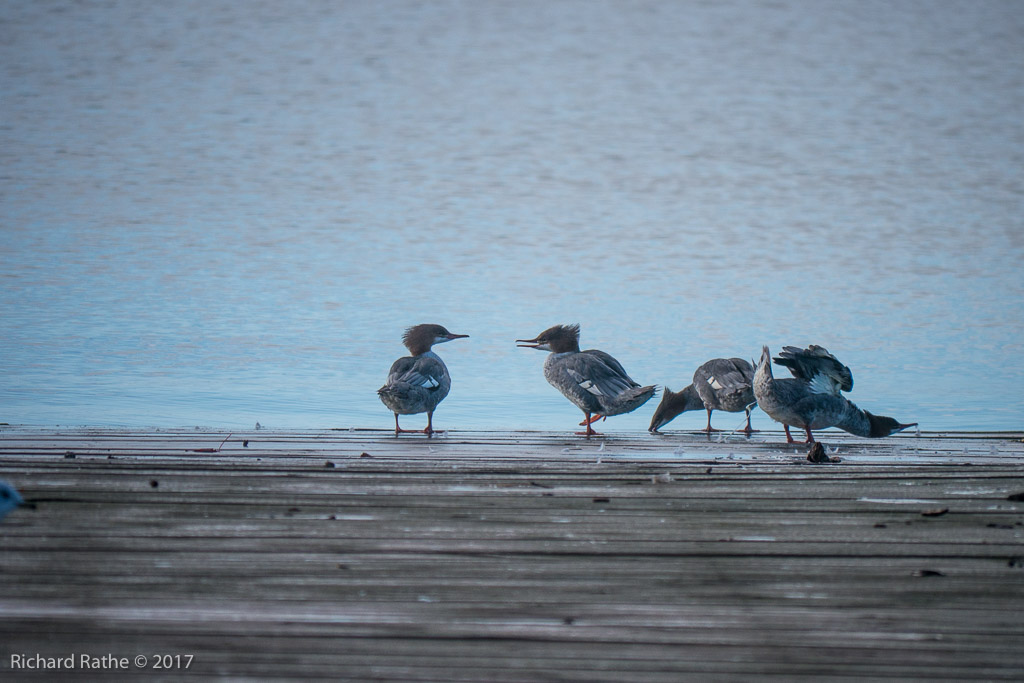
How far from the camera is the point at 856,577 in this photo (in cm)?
313

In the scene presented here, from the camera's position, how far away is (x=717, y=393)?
9578mm

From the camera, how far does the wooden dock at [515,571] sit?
2.45m

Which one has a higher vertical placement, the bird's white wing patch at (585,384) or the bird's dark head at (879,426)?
the bird's white wing patch at (585,384)

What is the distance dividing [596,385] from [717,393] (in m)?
1.09

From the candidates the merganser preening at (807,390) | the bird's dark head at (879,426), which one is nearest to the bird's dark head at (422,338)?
the merganser preening at (807,390)

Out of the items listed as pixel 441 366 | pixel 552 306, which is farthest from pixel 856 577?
pixel 552 306

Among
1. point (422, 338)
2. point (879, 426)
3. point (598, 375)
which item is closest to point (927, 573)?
point (879, 426)

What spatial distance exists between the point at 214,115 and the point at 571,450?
149ft

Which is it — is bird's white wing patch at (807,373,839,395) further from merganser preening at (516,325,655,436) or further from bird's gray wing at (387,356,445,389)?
bird's gray wing at (387,356,445,389)

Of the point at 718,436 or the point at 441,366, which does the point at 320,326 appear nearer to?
the point at 441,366

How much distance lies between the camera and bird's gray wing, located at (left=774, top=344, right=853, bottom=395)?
8.02 m

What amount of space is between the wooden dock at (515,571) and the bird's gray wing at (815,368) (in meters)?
2.58

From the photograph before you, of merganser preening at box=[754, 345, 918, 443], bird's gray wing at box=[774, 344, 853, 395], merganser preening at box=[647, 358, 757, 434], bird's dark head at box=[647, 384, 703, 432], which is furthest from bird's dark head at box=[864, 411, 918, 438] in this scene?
bird's dark head at box=[647, 384, 703, 432]

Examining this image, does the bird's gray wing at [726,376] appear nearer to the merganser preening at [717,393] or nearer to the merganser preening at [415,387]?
the merganser preening at [717,393]
